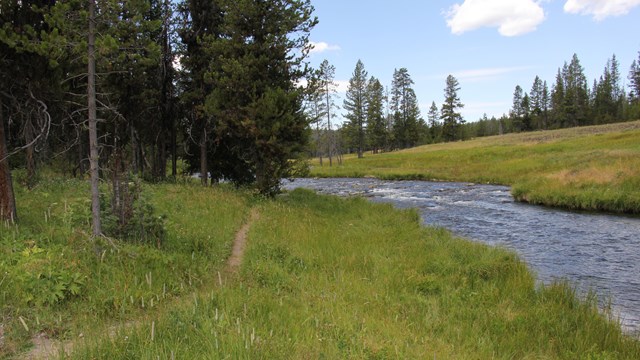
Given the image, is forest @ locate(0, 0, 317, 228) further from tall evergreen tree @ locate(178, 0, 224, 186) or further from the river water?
the river water

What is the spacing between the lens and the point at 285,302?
21.9 feet

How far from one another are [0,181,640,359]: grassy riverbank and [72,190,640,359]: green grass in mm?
26

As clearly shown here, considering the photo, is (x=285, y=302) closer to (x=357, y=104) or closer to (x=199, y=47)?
(x=199, y=47)

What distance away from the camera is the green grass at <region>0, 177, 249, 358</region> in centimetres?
538

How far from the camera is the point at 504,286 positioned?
9281 millimetres

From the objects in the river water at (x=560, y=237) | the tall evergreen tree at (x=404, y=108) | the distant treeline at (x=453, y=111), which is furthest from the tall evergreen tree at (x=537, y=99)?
the river water at (x=560, y=237)

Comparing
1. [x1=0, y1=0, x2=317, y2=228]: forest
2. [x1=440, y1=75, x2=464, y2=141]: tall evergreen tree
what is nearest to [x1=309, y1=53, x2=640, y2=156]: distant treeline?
[x1=440, y1=75, x2=464, y2=141]: tall evergreen tree

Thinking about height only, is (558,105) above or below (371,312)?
above

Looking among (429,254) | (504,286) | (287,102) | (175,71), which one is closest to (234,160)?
(175,71)

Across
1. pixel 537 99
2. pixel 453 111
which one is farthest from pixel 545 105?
pixel 453 111

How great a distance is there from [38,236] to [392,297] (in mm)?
6796

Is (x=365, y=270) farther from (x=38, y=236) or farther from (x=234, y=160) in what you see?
(x=234, y=160)

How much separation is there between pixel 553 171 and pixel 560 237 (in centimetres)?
1975

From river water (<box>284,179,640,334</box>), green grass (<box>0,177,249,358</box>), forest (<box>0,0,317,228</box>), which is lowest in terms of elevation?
river water (<box>284,179,640,334</box>)
